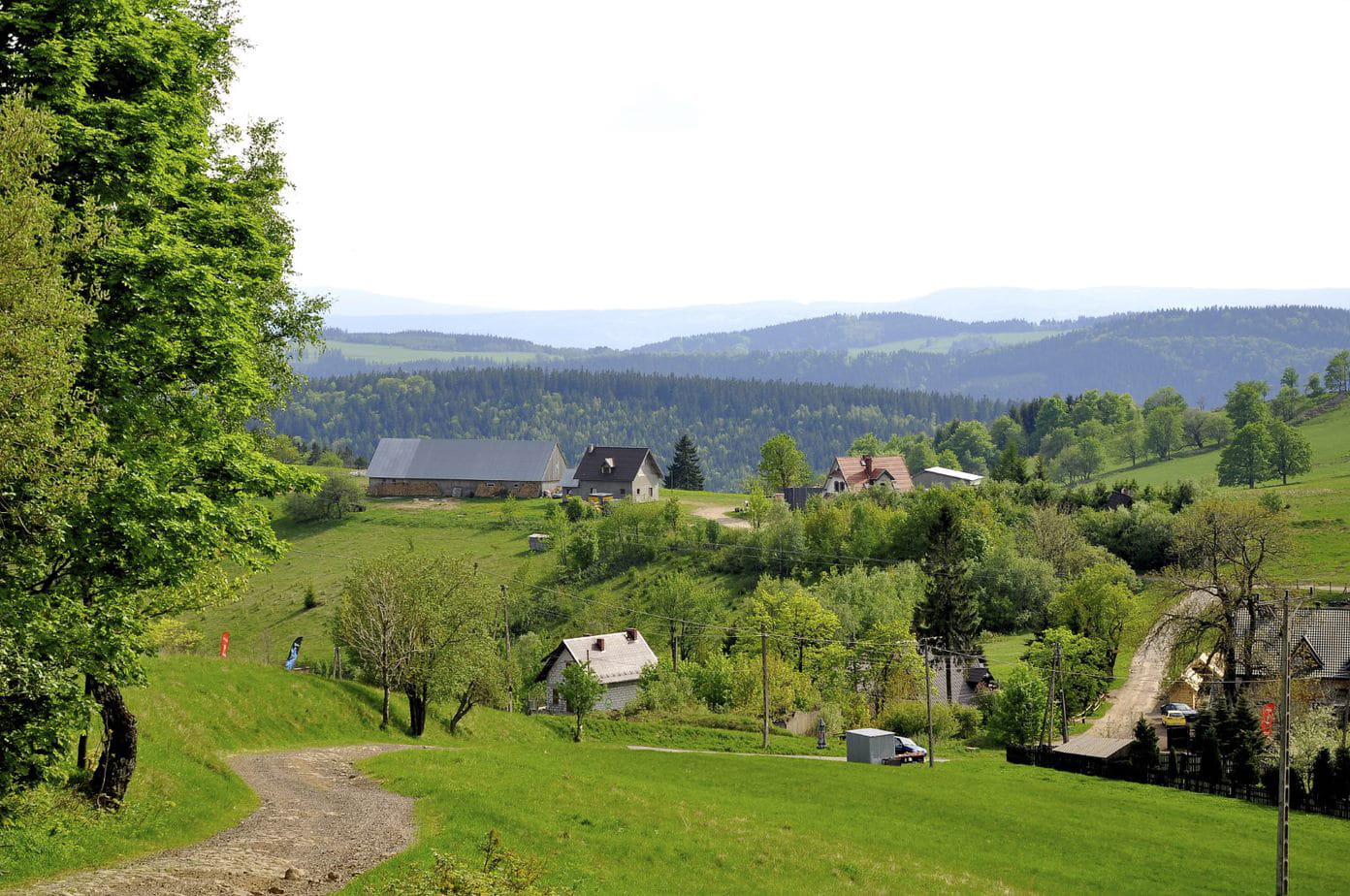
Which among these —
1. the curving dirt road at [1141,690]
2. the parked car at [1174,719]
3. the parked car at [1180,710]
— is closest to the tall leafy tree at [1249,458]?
the curving dirt road at [1141,690]

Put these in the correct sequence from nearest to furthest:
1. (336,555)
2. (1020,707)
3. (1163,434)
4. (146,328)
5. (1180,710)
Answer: (146,328), (1020,707), (1180,710), (336,555), (1163,434)

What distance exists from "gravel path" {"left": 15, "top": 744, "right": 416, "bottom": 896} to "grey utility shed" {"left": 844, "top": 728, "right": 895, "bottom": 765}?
2956 cm

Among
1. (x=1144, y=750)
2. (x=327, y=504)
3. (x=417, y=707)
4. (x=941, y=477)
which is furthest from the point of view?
(x=941, y=477)

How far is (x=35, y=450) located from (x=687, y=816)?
69.0 feet

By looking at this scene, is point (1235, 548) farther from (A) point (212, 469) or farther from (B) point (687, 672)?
(A) point (212, 469)

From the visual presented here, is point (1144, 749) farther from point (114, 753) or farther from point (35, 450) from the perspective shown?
point (35, 450)

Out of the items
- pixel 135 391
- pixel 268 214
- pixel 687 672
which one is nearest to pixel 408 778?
pixel 135 391

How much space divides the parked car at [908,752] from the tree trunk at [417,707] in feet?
81.8

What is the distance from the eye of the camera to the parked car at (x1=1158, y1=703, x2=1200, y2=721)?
64.0 m

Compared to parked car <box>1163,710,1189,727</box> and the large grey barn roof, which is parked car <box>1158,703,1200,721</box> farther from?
the large grey barn roof

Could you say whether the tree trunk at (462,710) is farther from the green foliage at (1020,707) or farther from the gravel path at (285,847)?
the green foliage at (1020,707)

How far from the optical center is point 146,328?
1869 cm

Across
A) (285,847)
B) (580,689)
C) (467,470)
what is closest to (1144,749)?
(580,689)

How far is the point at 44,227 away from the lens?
15.1m
